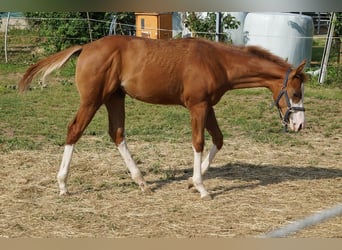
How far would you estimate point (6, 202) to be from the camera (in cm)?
472

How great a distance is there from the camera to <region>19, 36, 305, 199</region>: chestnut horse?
16.0ft

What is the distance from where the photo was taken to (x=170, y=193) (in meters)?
5.18

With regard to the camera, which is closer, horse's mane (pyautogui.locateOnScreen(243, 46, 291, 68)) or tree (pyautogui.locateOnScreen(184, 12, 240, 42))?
horse's mane (pyautogui.locateOnScreen(243, 46, 291, 68))

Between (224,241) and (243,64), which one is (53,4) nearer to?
(224,241)

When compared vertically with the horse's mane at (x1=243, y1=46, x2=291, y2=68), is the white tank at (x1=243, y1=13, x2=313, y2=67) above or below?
below

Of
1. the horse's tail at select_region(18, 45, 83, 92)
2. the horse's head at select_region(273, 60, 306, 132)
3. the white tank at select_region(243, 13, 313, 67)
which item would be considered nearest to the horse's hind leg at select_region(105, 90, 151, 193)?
the horse's tail at select_region(18, 45, 83, 92)

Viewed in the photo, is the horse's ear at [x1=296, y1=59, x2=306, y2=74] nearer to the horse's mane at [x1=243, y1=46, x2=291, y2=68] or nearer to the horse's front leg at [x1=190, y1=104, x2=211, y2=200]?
the horse's mane at [x1=243, y1=46, x2=291, y2=68]

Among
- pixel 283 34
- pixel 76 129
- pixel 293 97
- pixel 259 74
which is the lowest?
pixel 283 34

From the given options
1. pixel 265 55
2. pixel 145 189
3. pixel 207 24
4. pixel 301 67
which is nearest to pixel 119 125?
pixel 145 189

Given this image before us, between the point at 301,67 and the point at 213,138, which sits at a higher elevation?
the point at 301,67

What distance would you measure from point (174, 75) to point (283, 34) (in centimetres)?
1148

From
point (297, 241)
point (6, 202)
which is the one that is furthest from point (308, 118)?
point (297, 241)

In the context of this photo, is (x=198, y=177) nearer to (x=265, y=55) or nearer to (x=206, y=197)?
(x=206, y=197)

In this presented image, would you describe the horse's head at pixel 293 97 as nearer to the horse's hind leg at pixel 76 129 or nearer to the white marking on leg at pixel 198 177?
the white marking on leg at pixel 198 177
